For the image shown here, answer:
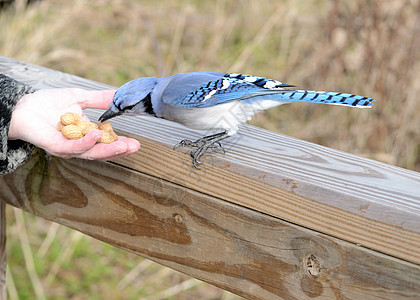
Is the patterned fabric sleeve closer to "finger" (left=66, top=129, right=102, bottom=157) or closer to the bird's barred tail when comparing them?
"finger" (left=66, top=129, right=102, bottom=157)

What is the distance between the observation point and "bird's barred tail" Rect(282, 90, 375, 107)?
1585 millimetres

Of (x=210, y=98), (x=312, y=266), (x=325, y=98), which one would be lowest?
(x=312, y=266)

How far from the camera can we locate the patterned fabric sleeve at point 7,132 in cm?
141

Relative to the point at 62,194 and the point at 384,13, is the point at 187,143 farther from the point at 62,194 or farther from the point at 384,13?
the point at 384,13

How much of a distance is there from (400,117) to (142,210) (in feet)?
7.82

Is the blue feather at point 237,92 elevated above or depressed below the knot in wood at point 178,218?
above

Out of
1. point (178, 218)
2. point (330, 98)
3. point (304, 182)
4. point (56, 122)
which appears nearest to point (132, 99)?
point (56, 122)

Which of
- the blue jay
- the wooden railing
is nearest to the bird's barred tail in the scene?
the blue jay

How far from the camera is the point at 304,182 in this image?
3.76 ft

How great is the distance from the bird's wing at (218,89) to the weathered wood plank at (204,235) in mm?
452

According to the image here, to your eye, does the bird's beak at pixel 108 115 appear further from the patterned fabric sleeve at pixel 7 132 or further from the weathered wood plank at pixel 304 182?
the patterned fabric sleeve at pixel 7 132

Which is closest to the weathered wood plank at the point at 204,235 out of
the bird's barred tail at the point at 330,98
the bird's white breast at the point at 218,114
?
the bird's white breast at the point at 218,114

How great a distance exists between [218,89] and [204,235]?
0.70 metres

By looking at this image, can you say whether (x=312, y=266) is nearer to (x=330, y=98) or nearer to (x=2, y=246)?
(x=330, y=98)
